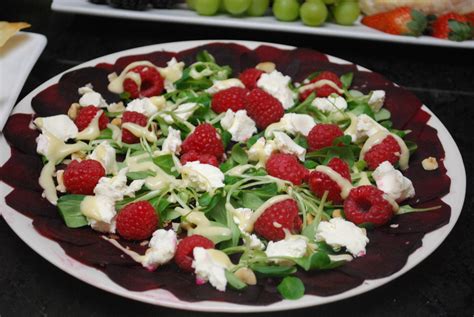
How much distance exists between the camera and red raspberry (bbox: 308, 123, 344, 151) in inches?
54.4

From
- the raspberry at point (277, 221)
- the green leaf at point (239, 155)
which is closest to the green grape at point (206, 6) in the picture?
the green leaf at point (239, 155)

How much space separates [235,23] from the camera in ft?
6.20

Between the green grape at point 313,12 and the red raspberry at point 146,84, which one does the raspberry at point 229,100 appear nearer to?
the red raspberry at point 146,84

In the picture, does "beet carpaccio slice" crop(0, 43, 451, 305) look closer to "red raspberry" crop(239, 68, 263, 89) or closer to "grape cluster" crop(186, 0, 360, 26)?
"red raspberry" crop(239, 68, 263, 89)

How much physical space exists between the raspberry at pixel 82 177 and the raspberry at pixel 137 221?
110 millimetres

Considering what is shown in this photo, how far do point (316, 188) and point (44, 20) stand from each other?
1218 mm

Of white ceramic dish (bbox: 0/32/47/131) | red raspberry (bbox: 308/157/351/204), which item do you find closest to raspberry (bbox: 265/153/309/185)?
red raspberry (bbox: 308/157/351/204)

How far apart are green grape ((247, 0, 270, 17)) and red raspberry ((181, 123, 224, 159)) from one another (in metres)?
0.67

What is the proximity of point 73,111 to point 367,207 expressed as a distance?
663mm

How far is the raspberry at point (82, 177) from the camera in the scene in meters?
1.25

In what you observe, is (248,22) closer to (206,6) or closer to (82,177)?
(206,6)

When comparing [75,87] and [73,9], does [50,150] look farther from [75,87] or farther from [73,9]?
[73,9]

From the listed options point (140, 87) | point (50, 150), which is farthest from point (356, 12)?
point (50, 150)

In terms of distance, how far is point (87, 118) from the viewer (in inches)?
56.7
